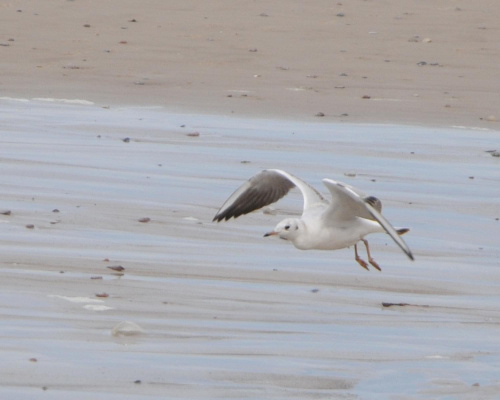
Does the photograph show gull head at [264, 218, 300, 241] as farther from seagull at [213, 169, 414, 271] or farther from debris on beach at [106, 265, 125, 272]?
debris on beach at [106, 265, 125, 272]

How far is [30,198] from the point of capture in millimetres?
9945

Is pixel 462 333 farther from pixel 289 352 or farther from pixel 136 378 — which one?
pixel 136 378

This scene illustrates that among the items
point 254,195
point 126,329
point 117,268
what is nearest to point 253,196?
point 254,195

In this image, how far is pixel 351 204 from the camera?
855 cm

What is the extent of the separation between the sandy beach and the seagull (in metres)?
0.21

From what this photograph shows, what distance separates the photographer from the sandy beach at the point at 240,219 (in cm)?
655

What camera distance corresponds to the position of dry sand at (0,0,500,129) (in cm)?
1533

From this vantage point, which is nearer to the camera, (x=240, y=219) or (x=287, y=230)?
(x=287, y=230)

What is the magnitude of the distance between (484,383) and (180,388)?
146 centimetres

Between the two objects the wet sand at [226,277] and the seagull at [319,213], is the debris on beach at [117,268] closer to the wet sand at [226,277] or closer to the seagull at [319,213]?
the wet sand at [226,277]

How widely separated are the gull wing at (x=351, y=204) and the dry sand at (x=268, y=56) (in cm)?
575

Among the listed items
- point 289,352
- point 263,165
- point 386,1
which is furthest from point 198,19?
point 289,352

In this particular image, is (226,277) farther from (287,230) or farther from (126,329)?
(126,329)

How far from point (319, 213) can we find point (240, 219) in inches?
45.5
